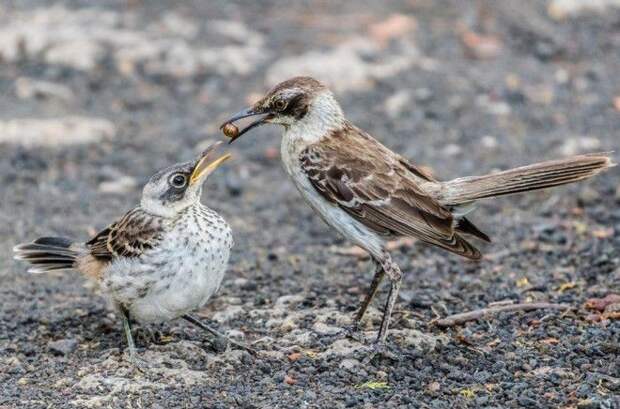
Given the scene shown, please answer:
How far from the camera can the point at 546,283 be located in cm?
880

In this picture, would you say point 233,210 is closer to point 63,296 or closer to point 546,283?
point 63,296

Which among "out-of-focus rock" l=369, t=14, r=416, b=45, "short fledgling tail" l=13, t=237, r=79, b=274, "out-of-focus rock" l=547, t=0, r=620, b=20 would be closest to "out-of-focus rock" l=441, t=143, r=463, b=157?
"out-of-focus rock" l=369, t=14, r=416, b=45

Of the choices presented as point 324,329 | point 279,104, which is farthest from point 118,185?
point 324,329

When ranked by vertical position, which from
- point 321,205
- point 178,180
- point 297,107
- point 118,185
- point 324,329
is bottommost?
point 118,185

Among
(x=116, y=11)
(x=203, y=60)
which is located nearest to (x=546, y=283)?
(x=203, y=60)

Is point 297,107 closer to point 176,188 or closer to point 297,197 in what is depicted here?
point 176,188

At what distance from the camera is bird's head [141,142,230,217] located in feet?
24.5

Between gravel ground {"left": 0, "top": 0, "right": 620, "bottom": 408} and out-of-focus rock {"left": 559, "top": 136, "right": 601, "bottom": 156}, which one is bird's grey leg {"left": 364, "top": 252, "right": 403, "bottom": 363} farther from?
out-of-focus rock {"left": 559, "top": 136, "right": 601, "bottom": 156}

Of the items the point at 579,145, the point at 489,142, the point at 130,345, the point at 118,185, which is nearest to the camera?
the point at 130,345

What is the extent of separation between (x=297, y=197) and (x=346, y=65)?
9.75 feet

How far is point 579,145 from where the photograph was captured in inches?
477

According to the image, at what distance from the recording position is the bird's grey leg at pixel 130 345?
7.24 metres

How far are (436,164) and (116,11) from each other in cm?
562

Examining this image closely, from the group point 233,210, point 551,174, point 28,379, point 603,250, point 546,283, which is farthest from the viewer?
point 233,210
